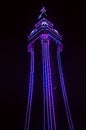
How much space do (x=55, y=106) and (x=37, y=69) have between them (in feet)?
7.28

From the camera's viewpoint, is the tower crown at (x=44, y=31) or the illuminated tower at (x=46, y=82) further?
the tower crown at (x=44, y=31)

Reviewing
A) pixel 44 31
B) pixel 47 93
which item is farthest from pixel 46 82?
pixel 44 31

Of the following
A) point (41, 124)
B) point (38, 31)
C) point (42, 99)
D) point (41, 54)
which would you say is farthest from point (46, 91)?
point (38, 31)

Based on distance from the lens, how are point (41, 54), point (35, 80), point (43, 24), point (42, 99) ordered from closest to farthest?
1. point (42, 99)
2. point (35, 80)
3. point (41, 54)
4. point (43, 24)

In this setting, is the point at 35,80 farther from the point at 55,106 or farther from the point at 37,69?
the point at 55,106

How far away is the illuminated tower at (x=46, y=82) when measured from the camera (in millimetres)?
10038

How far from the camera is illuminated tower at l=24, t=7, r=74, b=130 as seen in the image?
1004 centimetres

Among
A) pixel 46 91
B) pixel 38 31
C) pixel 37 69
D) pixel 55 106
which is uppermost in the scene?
pixel 38 31

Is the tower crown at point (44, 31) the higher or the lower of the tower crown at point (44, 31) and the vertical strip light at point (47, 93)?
the higher

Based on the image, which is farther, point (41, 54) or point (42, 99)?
point (41, 54)

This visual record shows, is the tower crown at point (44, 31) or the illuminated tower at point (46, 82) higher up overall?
the tower crown at point (44, 31)

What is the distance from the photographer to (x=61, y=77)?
11039 millimetres

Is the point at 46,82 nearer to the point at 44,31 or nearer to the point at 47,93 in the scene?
the point at 47,93

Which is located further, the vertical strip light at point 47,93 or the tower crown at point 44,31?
the tower crown at point 44,31
